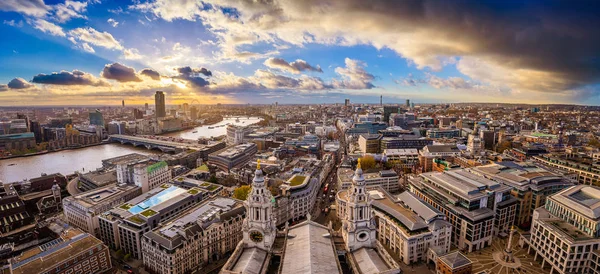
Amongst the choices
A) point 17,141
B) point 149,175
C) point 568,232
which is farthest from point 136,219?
point 17,141

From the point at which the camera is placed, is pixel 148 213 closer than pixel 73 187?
Yes

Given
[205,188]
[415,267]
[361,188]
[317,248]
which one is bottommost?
[415,267]

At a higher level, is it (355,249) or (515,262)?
(355,249)

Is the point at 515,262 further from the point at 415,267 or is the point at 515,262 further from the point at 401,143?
the point at 401,143

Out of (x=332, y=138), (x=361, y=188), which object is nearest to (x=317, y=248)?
(x=361, y=188)

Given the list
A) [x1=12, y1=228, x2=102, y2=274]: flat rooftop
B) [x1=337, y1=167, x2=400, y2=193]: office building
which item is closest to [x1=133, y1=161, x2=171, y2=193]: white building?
[x1=12, y1=228, x2=102, y2=274]: flat rooftop

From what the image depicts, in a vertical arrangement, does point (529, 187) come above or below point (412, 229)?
above

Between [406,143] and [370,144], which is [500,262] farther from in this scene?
[370,144]
